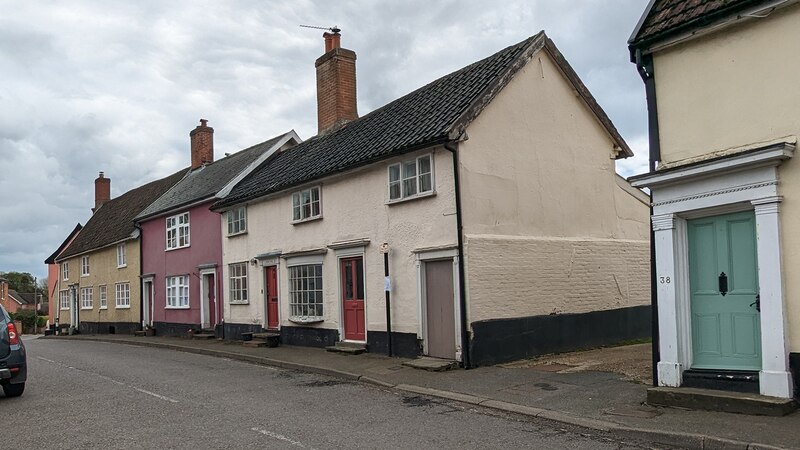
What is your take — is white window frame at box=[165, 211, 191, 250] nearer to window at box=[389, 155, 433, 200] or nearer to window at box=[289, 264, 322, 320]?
window at box=[289, 264, 322, 320]

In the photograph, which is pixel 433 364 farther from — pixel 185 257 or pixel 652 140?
pixel 185 257

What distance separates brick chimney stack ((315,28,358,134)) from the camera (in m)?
21.4

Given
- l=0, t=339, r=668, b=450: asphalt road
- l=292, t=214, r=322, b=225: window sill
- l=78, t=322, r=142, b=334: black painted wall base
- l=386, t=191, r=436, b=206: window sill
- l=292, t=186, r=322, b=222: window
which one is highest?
l=292, t=186, r=322, b=222: window

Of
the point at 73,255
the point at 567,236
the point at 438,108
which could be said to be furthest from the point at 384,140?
the point at 73,255

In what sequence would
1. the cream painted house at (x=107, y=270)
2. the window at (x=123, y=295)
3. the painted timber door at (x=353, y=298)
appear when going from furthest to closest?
1. the window at (x=123, y=295)
2. the cream painted house at (x=107, y=270)
3. the painted timber door at (x=353, y=298)

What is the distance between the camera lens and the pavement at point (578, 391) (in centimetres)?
704

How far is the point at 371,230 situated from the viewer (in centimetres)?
1538

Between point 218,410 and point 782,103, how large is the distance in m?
8.43

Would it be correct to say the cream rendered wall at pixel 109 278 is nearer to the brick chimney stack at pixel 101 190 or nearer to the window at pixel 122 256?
the window at pixel 122 256

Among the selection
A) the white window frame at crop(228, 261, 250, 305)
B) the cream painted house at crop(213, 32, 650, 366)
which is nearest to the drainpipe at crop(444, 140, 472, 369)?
the cream painted house at crop(213, 32, 650, 366)

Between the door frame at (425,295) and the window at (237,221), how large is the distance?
29.2 feet

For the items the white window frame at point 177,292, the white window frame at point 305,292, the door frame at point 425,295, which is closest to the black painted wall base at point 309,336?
the white window frame at point 305,292

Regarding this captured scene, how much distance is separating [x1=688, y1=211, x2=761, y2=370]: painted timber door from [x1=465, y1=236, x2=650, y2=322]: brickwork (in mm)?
4974

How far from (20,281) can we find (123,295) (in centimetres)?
9507
